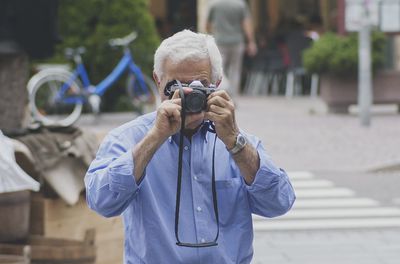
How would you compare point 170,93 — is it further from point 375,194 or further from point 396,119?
point 396,119

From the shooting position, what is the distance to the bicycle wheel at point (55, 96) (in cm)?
1545

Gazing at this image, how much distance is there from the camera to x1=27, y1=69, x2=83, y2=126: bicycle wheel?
15.4 m

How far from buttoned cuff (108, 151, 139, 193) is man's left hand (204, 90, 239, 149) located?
0.26 m

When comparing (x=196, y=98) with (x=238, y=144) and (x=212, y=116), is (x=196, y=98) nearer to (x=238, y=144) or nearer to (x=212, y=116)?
(x=212, y=116)

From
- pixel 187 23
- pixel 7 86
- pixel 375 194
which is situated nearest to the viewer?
pixel 7 86

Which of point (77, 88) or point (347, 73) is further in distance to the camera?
point (347, 73)

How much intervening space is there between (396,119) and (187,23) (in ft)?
39.3

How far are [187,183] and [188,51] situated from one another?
1.22 feet

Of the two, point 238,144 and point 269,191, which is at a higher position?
point 238,144

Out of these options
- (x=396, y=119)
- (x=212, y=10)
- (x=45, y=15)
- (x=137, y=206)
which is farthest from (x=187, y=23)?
(x=137, y=206)

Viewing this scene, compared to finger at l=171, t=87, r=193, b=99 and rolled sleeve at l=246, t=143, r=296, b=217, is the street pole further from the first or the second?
finger at l=171, t=87, r=193, b=99

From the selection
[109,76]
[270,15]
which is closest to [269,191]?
[109,76]

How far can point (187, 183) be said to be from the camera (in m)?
3.32

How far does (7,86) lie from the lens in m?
6.50
